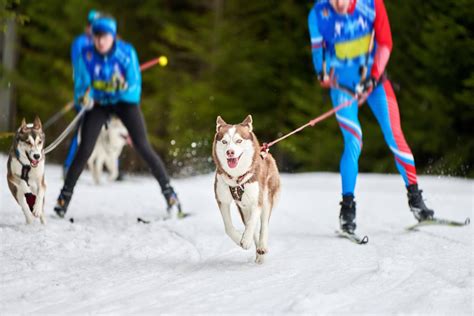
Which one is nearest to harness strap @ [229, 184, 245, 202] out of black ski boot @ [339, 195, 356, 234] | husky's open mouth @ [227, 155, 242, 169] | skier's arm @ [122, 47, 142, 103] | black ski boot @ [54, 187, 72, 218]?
husky's open mouth @ [227, 155, 242, 169]

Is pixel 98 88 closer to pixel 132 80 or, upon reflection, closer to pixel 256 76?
pixel 132 80

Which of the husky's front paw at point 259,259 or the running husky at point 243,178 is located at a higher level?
the running husky at point 243,178

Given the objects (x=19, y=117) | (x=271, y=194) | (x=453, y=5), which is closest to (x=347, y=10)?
(x=271, y=194)

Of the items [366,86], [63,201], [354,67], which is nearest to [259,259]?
[366,86]

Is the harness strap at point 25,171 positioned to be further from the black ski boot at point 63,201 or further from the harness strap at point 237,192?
the harness strap at point 237,192

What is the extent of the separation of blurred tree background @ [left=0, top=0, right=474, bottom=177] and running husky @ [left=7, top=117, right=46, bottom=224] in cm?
527

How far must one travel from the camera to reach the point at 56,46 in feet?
59.1

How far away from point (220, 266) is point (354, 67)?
6.87 ft

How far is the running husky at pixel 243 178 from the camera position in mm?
3971

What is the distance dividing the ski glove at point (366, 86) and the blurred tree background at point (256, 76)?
4258 millimetres

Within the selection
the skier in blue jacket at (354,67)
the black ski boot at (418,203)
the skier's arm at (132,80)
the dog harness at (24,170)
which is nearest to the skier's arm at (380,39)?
A: the skier in blue jacket at (354,67)

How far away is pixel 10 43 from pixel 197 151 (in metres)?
7.41

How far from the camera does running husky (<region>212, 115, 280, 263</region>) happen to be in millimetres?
3971

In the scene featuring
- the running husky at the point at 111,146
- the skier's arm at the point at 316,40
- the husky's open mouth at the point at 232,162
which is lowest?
the running husky at the point at 111,146
